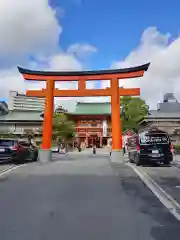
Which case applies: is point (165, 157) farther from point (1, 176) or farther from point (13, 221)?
point (13, 221)

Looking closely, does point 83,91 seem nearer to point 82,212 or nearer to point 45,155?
point 45,155

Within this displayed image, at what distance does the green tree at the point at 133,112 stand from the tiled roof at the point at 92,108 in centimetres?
561

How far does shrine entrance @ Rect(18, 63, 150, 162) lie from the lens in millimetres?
23656

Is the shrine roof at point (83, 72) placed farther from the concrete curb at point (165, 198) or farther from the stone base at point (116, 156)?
the concrete curb at point (165, 198)

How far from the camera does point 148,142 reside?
19.1 metres

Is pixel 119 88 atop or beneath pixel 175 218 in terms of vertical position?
atop

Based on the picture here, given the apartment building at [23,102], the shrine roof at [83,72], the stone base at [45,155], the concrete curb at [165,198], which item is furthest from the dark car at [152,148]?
the apartment building at [23,102]

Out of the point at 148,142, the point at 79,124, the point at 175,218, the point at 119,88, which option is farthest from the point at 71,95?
the point at 79,124

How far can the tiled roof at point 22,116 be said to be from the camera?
6197 cm

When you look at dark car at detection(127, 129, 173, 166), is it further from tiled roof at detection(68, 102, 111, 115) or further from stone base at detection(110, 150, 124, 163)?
tiled roof at detection(68, 102, 111, 115)

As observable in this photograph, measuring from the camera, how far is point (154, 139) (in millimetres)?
19234

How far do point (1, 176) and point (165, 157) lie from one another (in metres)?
9.39

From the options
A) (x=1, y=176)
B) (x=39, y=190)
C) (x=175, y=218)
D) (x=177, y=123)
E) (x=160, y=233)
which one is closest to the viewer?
(x=160, y=233)

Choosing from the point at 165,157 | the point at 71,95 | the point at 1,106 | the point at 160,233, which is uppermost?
the point at 1,106
